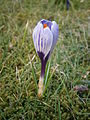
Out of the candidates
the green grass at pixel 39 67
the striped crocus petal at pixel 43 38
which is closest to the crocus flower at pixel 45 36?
the striped crocus petal at pixel 43 38

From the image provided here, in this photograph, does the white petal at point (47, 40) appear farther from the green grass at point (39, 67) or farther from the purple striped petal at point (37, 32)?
the green grass at point (39, 67)

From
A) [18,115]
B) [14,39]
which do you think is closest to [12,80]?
[18,115]

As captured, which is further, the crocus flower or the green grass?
the green grass

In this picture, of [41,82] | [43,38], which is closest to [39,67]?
[41,82]

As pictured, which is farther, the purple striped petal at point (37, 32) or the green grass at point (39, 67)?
the green grass at point (39, 67)

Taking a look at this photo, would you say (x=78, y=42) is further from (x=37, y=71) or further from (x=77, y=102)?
(x=77, y=102)

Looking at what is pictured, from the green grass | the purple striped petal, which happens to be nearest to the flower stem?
the green grass

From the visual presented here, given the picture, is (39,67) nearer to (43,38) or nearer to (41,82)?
(41,82)

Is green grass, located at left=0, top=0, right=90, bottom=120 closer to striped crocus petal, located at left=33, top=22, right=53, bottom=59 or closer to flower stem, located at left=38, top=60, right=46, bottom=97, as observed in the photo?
flower stem, located at left=38, top=60, right=46, bottom=97
